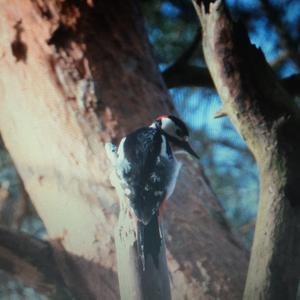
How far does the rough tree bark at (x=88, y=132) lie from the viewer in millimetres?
618

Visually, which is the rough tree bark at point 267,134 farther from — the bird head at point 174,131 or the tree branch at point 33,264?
the tree branch at point 33,264

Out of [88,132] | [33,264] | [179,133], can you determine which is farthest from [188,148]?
[33,264]

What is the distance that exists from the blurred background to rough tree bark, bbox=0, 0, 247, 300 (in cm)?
4

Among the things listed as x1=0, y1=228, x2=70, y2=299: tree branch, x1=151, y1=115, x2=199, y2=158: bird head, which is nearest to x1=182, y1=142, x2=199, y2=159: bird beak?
x1=151, y1=115, x2=199, y2=158: bird head

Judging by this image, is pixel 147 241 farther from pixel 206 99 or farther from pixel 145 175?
pixel 206 99

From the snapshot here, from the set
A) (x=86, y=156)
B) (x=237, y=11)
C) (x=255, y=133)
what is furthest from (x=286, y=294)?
(x=237, y=11)

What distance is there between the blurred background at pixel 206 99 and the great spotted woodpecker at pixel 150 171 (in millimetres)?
88

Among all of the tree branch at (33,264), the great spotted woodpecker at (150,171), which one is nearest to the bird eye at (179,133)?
the great spotted woodpecker at (150,171)

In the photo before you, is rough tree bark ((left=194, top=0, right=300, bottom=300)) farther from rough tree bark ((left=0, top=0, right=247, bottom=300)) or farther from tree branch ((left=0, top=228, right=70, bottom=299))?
tree branch ((left=0, top=228, right=70, bottom=299))

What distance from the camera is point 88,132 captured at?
0.69 m

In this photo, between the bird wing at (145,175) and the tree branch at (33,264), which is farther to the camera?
the tree branch at (33,264)

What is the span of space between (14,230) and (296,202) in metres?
0.34

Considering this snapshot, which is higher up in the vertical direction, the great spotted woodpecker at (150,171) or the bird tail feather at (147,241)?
the great spotted woodpecker at (150,171)

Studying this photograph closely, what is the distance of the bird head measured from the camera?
585 mm
